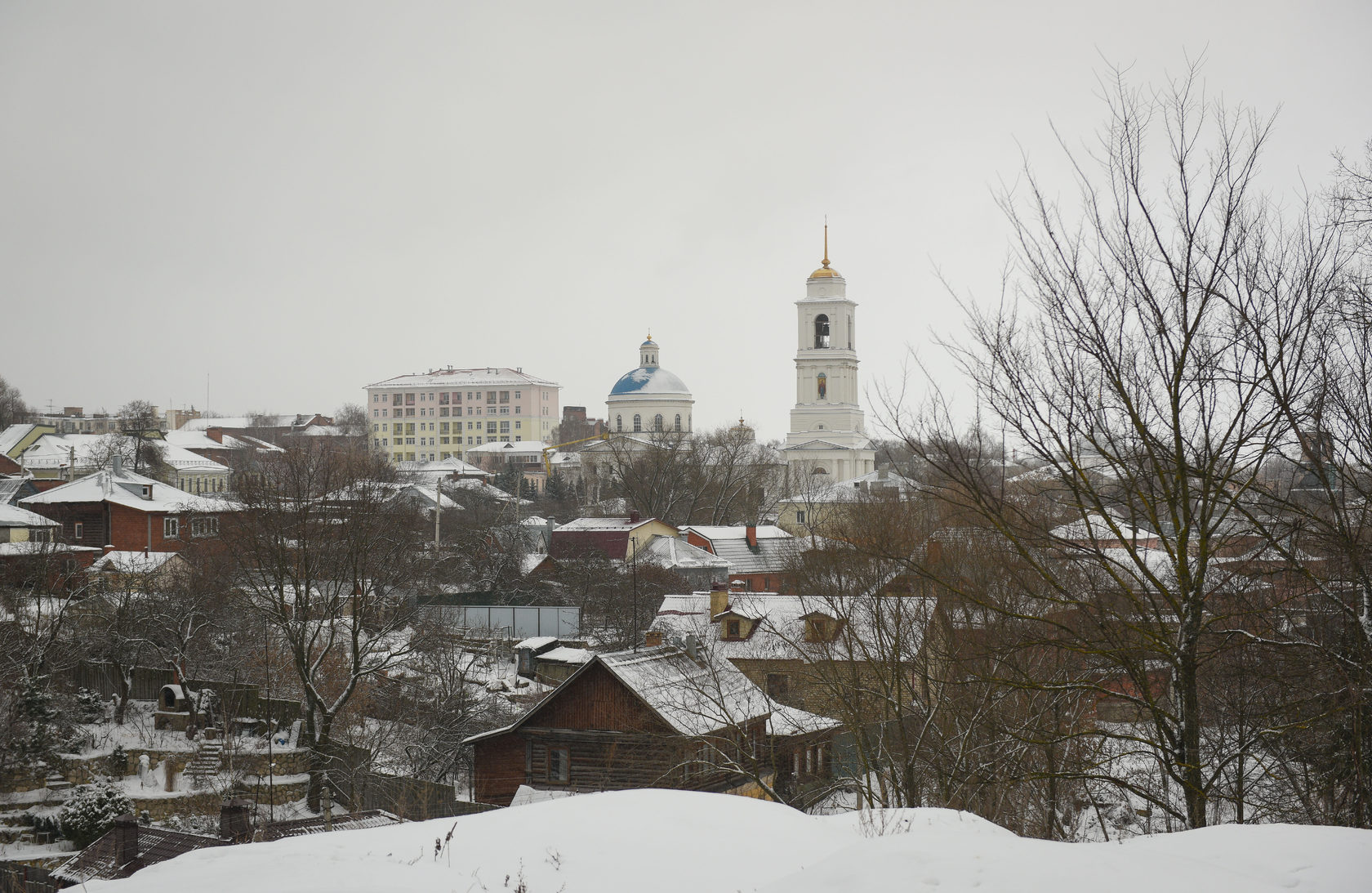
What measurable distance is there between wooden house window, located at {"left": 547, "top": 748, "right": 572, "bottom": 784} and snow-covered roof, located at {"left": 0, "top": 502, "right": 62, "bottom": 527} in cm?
2304

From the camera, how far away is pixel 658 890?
22.7 ft

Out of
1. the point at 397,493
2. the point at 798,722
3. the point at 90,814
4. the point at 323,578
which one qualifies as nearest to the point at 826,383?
the point at 397,493

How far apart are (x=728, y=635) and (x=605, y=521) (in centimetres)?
2154

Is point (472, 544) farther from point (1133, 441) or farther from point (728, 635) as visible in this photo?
point (1133, 441)

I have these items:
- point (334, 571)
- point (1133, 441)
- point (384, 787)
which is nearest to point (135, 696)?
point (334, 571)

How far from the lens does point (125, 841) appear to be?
40.7 feet

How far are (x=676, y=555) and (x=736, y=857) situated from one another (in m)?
35.4

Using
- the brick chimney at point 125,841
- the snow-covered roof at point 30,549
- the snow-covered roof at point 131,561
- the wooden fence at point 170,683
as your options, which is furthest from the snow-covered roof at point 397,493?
the brick chimney at point 125,841

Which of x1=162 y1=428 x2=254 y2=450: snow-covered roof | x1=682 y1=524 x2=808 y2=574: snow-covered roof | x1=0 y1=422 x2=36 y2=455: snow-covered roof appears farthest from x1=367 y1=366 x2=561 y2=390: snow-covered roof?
x1=682 y1=524 x2=808 y2=574: snow-covered roof

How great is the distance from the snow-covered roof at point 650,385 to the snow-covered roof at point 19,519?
63254 mm

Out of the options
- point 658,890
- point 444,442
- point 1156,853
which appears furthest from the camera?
point 444,442

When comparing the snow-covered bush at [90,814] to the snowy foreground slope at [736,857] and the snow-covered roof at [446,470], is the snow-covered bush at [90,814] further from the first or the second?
the snow-covered roof at [446,470]

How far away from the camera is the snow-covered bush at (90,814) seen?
61.0 ft

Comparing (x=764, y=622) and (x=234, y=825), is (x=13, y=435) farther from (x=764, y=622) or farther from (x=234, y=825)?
(x=234, y=825)
